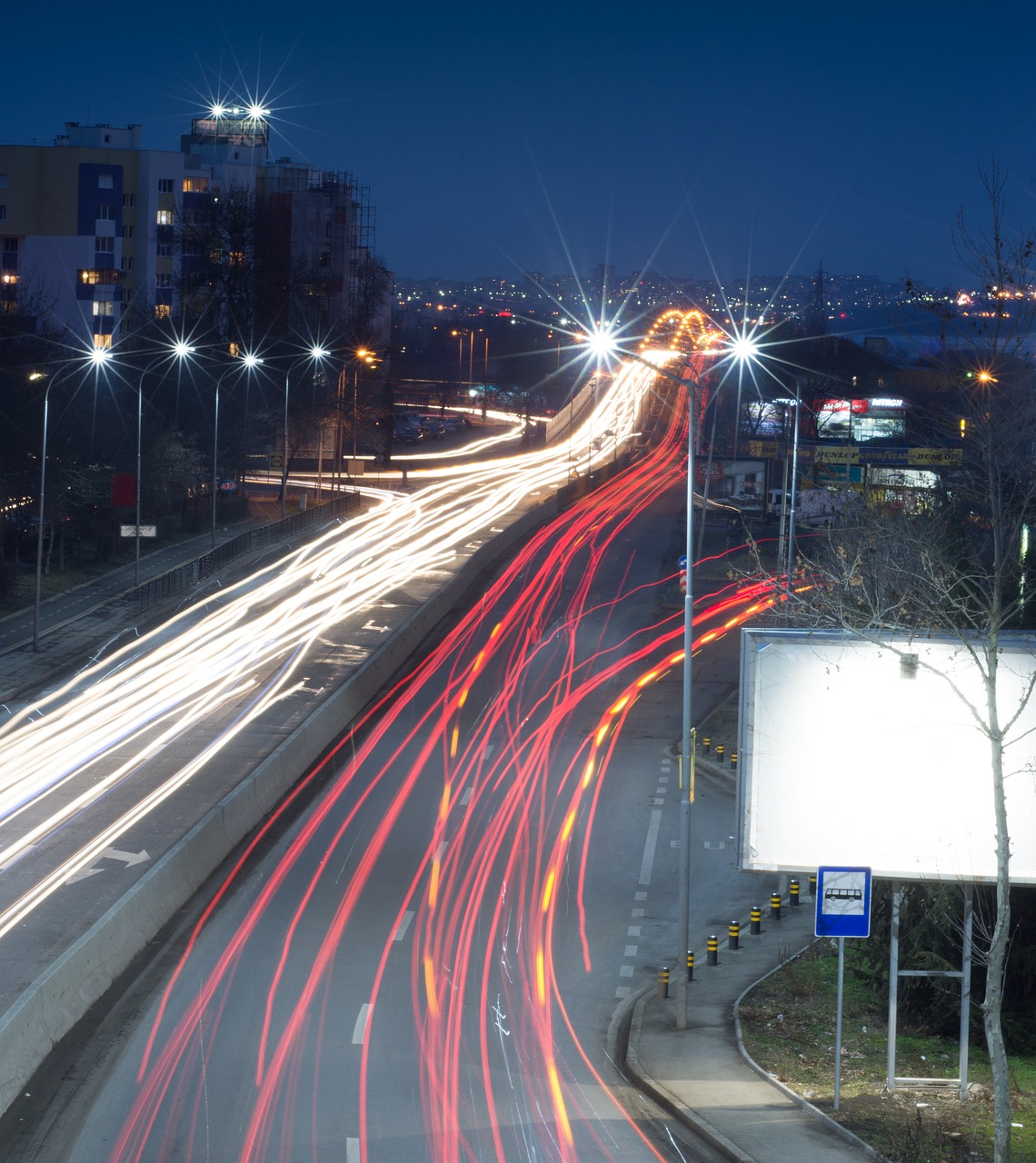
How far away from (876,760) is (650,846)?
10.7 meters

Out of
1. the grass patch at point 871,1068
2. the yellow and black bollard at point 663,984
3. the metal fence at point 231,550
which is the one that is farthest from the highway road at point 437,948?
the metal fence at point 231,550

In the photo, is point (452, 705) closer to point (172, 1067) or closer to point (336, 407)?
point (172, 1067)

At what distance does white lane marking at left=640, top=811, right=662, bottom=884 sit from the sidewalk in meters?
2.66

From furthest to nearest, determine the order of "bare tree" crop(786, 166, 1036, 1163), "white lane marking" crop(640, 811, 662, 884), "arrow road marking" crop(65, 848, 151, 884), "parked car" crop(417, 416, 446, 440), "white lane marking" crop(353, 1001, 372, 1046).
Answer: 1. "parked car" crop(417, 416, 446, 440)
2. "white lane marking" crop(640, 811, 662, 884)
3. "arrow road marking" crop(65, 848, 151, 884)
4. "white lane marking" crop(353, 1001, 372, 1046)
5. "bare tree" crop(786, 166, 1036, 1163)

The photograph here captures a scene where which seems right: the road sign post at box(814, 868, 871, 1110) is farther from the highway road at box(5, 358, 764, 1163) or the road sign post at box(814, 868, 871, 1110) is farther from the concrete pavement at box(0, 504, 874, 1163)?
the highway road at box(5, 358, 764, 1163)

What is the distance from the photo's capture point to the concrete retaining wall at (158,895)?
565 inches

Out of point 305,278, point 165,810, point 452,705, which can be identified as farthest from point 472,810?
point 305,278

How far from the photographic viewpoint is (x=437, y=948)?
761 inches

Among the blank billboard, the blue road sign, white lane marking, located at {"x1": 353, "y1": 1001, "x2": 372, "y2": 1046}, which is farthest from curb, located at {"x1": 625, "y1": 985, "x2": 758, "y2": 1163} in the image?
white lane marking, located at {"x1": 353, "y1": 1001, "x2": 372, "y2": 1046}

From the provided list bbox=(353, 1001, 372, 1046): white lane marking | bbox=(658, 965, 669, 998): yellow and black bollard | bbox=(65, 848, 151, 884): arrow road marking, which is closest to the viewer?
bbox=(353, 1001, 372, 1046): white lane marking

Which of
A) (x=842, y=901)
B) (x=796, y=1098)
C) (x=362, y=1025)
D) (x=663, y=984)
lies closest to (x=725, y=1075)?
(x=796, y=1098)

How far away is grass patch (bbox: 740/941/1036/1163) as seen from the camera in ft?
42.6

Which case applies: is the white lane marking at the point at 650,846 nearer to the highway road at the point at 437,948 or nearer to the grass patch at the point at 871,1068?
the highway road at the point at 437,948

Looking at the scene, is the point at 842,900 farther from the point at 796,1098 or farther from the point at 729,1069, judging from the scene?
the point at 729,1069
